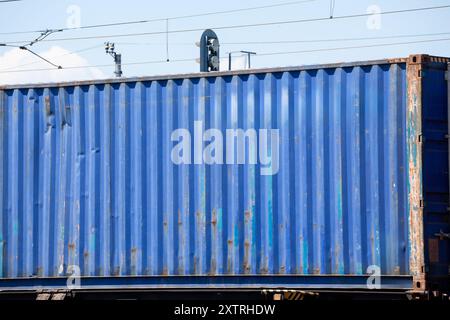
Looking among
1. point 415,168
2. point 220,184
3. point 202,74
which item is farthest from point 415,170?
point 202,74

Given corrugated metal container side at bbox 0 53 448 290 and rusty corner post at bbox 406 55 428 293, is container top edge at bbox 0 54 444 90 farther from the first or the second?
rusty corner post at bbox 406 55 428 293

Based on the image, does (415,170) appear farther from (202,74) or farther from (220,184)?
(202,74)

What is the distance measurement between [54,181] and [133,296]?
6.69 feet

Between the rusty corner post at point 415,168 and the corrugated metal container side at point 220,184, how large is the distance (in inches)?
0.7

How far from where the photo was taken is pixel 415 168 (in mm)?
11117

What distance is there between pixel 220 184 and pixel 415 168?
2660 millimetres

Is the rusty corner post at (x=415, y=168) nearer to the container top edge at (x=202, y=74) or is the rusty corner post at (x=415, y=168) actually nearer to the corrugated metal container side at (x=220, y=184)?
the corrugated metal container side at (x=220, y=184)

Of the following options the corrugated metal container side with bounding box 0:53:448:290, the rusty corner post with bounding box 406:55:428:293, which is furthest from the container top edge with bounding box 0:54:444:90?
the rusty corner post with bounding box 406:55:428:293

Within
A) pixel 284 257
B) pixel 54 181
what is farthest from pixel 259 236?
pixel 54 181

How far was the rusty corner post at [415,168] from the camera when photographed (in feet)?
36.2

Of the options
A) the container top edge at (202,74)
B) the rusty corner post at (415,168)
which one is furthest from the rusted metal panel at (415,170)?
the container top edge at (202,74)

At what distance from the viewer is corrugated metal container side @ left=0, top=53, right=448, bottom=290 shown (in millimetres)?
11289

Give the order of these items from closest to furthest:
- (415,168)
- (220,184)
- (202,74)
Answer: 1. (415,168)
2. (220,184)
3. (202,74)

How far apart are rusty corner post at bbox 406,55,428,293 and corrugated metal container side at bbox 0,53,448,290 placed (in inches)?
0.7
